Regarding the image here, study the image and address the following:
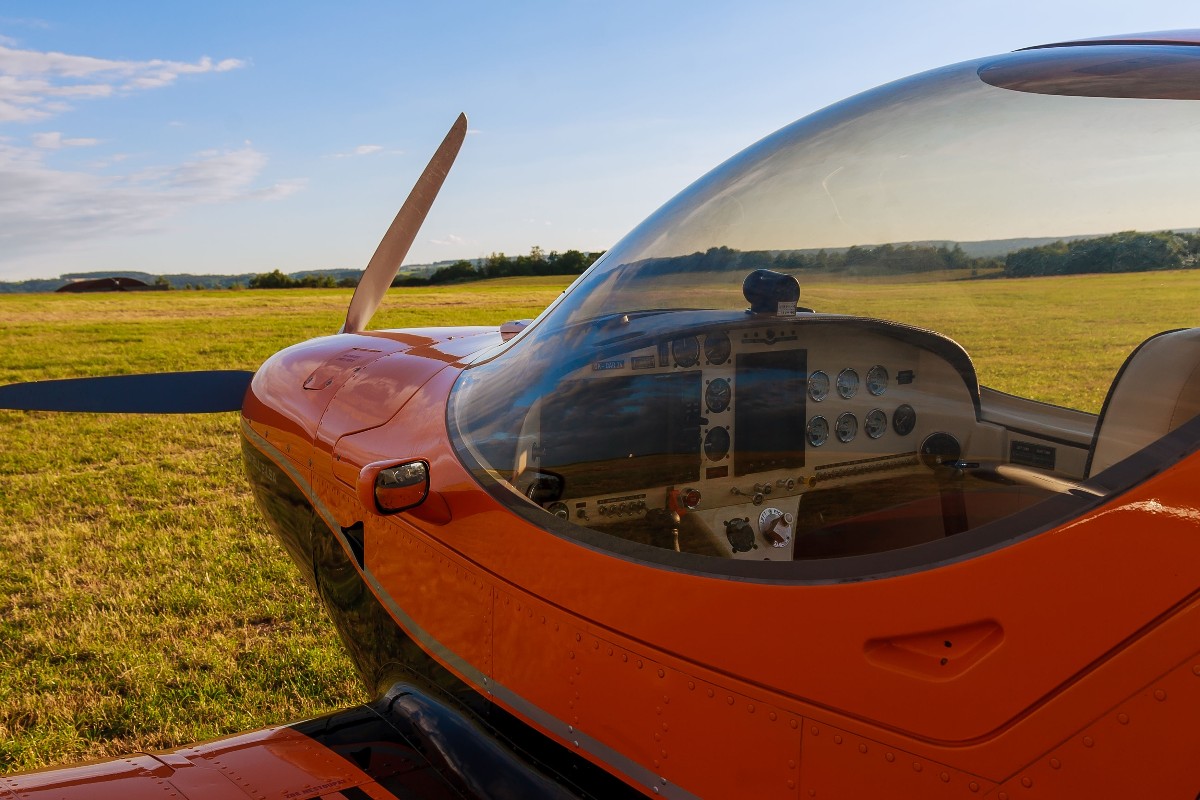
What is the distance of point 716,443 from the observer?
6.25 feet

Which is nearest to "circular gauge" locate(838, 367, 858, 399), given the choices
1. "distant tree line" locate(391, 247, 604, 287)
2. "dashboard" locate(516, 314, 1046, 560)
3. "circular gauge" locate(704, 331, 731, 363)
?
"dashboard" locate(516, 314, 1046, 560)

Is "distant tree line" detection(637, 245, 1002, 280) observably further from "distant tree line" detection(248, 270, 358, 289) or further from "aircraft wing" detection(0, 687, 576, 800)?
"distant tree line" detection(248, 270, 358, 289)

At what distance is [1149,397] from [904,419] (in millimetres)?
597

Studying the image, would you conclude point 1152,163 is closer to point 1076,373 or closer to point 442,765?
point 1076,373

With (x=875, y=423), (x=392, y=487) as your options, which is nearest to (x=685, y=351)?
(x=875, y=423)

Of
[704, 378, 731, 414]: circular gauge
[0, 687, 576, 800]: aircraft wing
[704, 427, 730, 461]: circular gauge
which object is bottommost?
[0, 687, 576, 800]: aircraft wing

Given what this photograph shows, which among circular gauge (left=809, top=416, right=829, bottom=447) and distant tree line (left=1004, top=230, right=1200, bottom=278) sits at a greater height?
distant tree line (left=1004, top=230, right=1200, bottom=278)

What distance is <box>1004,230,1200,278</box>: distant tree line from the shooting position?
4.51ft

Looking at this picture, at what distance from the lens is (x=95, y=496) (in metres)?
7.00

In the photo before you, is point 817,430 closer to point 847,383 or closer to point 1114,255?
point 847,383

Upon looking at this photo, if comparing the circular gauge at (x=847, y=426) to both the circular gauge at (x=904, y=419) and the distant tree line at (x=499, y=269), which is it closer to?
the circular gauge at (x=904, y=419)

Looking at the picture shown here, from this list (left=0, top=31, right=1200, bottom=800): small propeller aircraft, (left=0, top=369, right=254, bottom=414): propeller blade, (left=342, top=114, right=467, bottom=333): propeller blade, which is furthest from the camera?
(left=342, top=114, right=467, bottom=333): propeller blade

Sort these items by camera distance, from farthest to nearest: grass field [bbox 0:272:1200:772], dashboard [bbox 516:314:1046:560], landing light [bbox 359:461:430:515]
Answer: landing light [bbox 359:461:430:515] < dashboard [bbox 516:314:1046:560] < grass field [bbox 0:272:1200:772]

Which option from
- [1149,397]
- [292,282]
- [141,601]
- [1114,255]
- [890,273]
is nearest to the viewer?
[1149,397]
